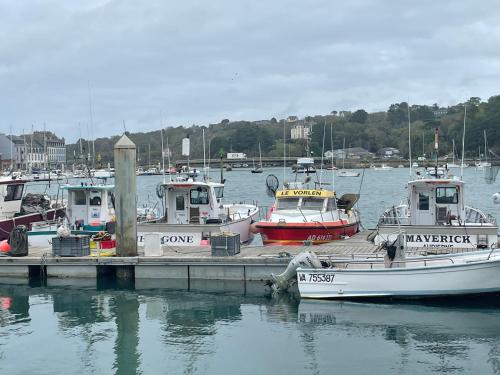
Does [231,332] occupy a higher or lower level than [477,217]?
lower

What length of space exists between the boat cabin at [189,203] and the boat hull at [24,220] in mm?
6787

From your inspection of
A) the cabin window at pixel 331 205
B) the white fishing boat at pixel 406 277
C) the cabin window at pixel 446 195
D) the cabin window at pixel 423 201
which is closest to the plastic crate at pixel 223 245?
the white fishing boat at pixel 406 277

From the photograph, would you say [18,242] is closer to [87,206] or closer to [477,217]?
[87,206]

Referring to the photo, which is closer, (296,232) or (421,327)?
(421,327)

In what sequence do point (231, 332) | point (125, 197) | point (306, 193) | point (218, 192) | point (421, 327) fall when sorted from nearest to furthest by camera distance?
point (421, 327) → point (231, 332) → point (125, 197) → point (306, 193) → point (218, 192)

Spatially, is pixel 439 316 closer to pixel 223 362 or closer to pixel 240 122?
pixel 223 362

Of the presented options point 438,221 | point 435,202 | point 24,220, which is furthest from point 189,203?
point 438,221

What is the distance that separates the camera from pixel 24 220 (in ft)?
97.5

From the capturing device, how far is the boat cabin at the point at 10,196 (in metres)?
29.9

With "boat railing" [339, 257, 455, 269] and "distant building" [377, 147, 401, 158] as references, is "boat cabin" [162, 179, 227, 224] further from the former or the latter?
"distant building" [377, 147, 401, 158]

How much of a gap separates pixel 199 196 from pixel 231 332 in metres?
9.99

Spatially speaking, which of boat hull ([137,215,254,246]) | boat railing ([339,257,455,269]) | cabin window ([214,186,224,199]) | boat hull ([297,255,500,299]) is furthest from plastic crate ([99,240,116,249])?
boat railing ([339,257,455,269])

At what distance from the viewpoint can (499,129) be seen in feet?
452

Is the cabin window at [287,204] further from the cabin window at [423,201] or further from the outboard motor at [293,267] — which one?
the outboard motor at [293,267]
